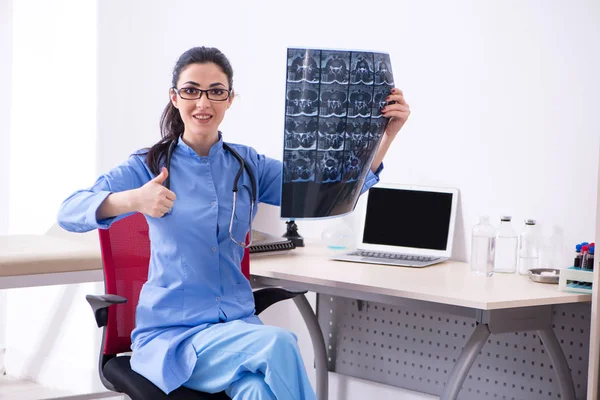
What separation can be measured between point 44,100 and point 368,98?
272 centimetres

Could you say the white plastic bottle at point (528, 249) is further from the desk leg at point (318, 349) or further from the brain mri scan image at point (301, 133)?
the brain mri scan image at point (301, 133)

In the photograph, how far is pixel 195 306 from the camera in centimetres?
198

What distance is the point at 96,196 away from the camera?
187cm

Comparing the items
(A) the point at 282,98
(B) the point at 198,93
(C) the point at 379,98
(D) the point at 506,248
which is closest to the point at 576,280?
(D) the point at 506,248

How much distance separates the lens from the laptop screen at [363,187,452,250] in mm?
2762

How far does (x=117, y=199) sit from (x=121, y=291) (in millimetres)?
457

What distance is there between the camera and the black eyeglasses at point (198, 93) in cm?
200

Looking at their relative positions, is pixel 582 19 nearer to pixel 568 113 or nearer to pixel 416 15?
pixel 568 113

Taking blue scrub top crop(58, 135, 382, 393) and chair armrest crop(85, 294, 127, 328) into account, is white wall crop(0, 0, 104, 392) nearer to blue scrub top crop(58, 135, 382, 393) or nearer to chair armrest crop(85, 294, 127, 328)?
chair armrest crop(85, 294, 127, 328)

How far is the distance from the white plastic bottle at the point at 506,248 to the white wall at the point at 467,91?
0.19ft

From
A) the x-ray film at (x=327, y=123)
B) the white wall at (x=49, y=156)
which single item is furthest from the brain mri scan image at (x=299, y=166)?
the white wall at (x=49, y=156)

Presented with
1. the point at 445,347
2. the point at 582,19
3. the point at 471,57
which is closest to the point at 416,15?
the point at 471,57

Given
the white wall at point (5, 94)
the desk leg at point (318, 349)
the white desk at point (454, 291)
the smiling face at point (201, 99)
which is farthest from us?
the white wall at point (5, 94)

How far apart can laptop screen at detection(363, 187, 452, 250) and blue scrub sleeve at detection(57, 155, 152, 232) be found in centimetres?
105
